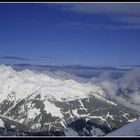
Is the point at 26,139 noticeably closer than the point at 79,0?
No

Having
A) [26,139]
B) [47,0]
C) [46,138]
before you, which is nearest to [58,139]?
[46,138]

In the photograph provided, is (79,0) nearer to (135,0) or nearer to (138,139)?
(135,0)

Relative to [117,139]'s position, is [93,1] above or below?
above

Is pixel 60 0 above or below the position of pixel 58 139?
above

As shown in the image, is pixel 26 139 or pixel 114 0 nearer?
pixel 114 0

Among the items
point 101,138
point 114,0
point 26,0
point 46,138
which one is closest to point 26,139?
point 46,138

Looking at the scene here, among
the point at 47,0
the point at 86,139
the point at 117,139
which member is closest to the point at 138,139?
the point at 117,139

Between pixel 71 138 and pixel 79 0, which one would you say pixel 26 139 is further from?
pixel 79 0

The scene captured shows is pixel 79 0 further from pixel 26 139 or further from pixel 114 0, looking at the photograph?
pixel 26 139
